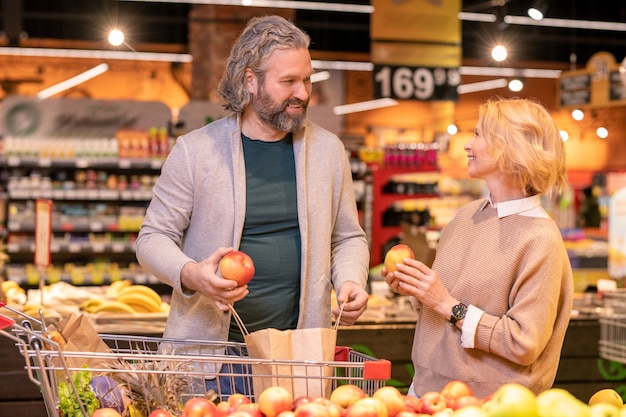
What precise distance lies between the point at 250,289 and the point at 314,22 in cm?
1325

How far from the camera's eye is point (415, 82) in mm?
8641

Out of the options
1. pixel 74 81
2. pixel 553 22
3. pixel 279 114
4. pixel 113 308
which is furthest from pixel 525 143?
pixel 74 81

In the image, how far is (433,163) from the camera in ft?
33.1

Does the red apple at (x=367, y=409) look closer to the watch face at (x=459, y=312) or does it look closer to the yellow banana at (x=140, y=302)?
the watch face at (x=459, y=312)

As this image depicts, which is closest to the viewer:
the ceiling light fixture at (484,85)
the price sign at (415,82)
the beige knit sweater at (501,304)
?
the beige knit sweater at (501,304)

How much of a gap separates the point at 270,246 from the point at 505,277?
26.7 inches

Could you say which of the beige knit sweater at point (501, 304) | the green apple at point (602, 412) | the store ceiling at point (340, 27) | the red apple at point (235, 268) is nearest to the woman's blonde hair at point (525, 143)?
the beige knit sweater at point (501, 304)

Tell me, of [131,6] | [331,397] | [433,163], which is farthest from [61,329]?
[131,6]

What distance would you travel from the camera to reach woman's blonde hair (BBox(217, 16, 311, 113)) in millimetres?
2508

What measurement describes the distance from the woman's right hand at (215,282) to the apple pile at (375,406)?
328 mm

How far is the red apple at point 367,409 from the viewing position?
175 cm

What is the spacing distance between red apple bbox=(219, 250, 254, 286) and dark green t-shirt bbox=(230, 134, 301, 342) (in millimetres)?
319

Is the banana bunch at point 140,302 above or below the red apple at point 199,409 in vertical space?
below

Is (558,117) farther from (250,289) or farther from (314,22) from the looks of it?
(250,289)
